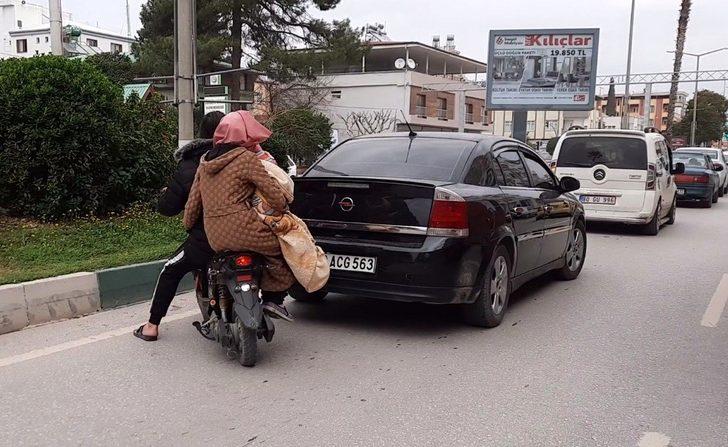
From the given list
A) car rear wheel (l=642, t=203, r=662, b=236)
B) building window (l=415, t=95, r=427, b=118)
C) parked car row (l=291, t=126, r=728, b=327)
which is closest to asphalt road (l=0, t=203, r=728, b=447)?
parked car row (l=291, t=126, r=728, b=327)

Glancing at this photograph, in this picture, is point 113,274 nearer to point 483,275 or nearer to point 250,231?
point 250,231

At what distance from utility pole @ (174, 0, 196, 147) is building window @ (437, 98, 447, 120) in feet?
148

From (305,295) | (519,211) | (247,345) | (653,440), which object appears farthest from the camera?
(305,295)

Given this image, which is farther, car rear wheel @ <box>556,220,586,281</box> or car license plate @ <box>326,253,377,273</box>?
car rear wheel @ <box>556,220,586,281</box>

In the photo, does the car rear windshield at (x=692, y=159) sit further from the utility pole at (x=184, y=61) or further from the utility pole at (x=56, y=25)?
the utility pole at (x=56, y=25)

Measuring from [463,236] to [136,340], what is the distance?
257 cm

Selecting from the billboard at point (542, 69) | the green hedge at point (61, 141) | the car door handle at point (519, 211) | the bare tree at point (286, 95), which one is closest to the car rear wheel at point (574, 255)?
the car door handle at point (519, 211)

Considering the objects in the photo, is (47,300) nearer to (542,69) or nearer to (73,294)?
(73,294)

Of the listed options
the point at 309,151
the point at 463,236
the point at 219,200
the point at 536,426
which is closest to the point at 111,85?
the point at 219,200

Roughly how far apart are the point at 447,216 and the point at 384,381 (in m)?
1.36

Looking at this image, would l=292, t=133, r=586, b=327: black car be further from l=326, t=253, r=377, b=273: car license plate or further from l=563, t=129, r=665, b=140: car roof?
l=563, t=129, r=665, b=140: car roof

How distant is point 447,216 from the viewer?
5016 millimetres

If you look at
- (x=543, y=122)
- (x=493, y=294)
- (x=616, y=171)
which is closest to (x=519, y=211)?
(x=493, y=294)

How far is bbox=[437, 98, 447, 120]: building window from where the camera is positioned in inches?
2085
